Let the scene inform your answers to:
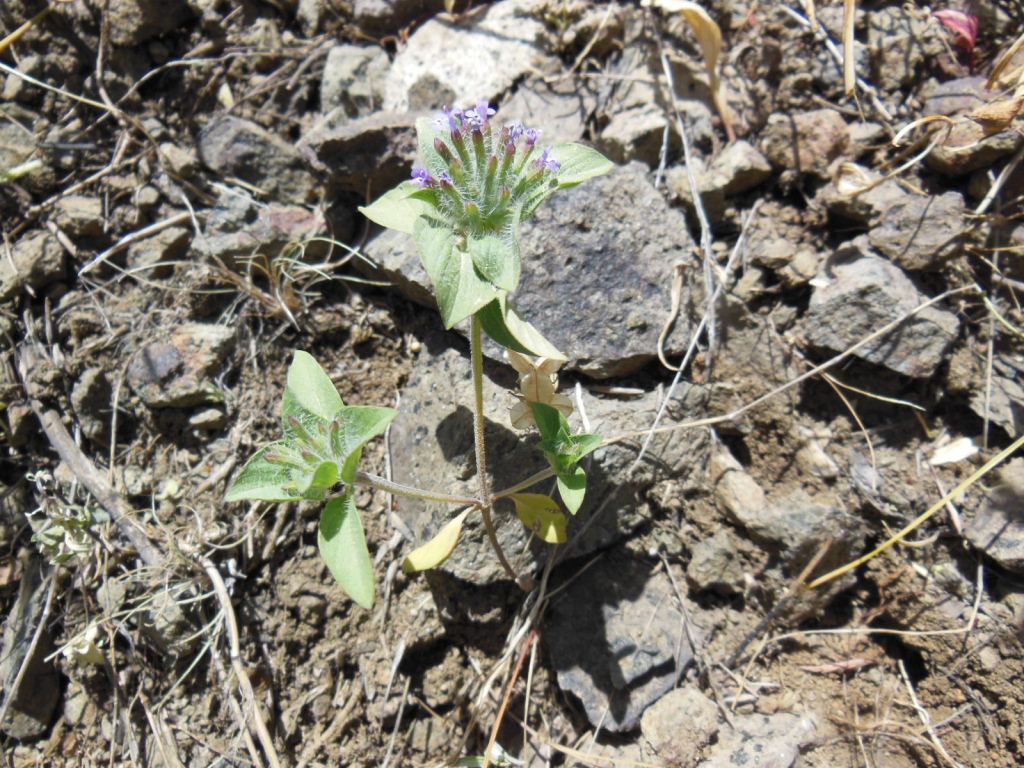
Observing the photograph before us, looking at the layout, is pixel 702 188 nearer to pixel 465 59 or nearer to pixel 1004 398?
pixel 465 59

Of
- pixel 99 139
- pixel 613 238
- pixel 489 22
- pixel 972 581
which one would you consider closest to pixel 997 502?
pixel 972 581

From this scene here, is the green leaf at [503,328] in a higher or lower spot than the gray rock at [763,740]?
higher

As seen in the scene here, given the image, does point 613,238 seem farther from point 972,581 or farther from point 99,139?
point 99,139

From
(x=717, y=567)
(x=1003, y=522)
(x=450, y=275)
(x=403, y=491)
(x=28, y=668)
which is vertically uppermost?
(x=450, y=275)

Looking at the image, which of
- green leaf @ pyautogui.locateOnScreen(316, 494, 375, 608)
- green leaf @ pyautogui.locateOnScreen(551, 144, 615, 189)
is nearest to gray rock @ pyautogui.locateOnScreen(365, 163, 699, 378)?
green leaf @ pyautogui.locateOnScreen(551, 144, 615, 189)

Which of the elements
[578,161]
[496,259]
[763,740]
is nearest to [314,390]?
[496,259]

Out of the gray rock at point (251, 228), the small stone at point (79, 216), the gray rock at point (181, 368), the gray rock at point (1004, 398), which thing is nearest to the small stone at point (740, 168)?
the gray rock at point (1004, 398)

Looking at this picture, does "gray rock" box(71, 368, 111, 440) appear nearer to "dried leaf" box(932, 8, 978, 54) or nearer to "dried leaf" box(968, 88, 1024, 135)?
"dried leaf" box(968, 88, 1024, 135)

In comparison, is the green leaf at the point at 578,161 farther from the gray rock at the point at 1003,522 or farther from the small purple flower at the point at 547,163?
the gray rock at the point at 1003,522
